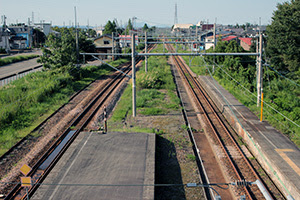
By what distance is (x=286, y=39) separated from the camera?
25.2m

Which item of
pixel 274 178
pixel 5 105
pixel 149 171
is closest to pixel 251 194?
pixel 274 178

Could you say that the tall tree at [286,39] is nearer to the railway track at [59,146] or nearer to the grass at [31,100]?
the railway track at [59,146]

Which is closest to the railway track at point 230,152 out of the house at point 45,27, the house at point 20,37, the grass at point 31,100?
the grass at point 31,100

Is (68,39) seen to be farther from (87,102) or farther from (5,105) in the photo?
(5,105)

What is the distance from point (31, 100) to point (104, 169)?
10.3 meters

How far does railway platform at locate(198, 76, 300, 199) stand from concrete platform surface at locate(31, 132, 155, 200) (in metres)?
3.60

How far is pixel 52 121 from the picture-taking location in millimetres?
14297

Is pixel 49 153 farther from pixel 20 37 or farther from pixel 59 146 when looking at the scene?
pixel 20 37

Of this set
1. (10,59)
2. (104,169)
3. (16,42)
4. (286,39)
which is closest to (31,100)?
(104,169)

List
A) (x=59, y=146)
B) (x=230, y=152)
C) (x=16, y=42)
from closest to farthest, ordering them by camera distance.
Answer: (x=230, y=152), (x=59, y=146), (x=16, y=42)

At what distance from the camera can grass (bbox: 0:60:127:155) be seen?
12.9 meters

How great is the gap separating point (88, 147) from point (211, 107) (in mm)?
9303

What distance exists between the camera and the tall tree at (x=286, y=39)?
82.0ft

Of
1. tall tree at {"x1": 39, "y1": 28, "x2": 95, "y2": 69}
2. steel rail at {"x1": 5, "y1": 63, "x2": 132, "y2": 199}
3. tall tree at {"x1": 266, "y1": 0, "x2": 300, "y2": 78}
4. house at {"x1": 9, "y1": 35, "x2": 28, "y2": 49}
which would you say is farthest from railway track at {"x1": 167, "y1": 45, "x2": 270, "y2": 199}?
house at {"x1": 9, "y1": 35, "x2": 28, "y2": 49}
